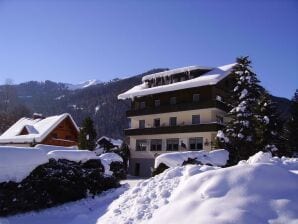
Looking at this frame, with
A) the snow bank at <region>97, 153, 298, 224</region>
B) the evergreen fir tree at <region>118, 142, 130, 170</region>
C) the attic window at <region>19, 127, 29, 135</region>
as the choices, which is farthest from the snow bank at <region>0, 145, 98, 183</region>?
the attic window at <region>19, 127, 29, 135</region>

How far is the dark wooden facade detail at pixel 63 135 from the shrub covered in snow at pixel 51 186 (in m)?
28.8

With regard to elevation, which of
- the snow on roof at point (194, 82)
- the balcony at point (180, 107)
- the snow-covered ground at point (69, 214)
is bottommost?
the snow-covered ground at point (69, 214)

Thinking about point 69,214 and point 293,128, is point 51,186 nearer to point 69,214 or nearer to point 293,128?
point 69,214

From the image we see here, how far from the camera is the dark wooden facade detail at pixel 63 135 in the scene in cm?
4541

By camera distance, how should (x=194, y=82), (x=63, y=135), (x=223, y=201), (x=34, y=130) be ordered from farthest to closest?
(x=63, y=135) → (x=34, y=130) → (x=194, y=82) → (x=223, y=201)

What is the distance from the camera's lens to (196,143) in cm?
4003

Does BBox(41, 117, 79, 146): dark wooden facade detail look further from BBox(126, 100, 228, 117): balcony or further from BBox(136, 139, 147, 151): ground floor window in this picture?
BBox(136, 139, 147, 151): ground floor window

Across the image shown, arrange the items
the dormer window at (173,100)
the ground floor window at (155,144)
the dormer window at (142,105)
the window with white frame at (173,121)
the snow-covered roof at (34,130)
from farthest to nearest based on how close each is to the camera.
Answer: the dormer window at (142,105) < the snow-covered roof at (34,130) < the dormer window at (173,100) < the ground floor window at (155,144) < the window with white frame at (173,121)

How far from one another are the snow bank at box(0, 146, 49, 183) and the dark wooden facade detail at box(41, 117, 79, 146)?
102 feet

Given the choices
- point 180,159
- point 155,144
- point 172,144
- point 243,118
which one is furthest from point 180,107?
point 180,159

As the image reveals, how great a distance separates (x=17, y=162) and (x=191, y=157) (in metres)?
9.38

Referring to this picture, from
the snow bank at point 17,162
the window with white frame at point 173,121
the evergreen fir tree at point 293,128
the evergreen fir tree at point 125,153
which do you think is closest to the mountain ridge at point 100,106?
the evergreen fir tree at point 293,128

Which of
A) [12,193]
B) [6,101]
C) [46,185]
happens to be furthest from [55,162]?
[6,101]

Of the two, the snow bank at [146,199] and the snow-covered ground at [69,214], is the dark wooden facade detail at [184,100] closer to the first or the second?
the snow-covered ground at [69,214]
